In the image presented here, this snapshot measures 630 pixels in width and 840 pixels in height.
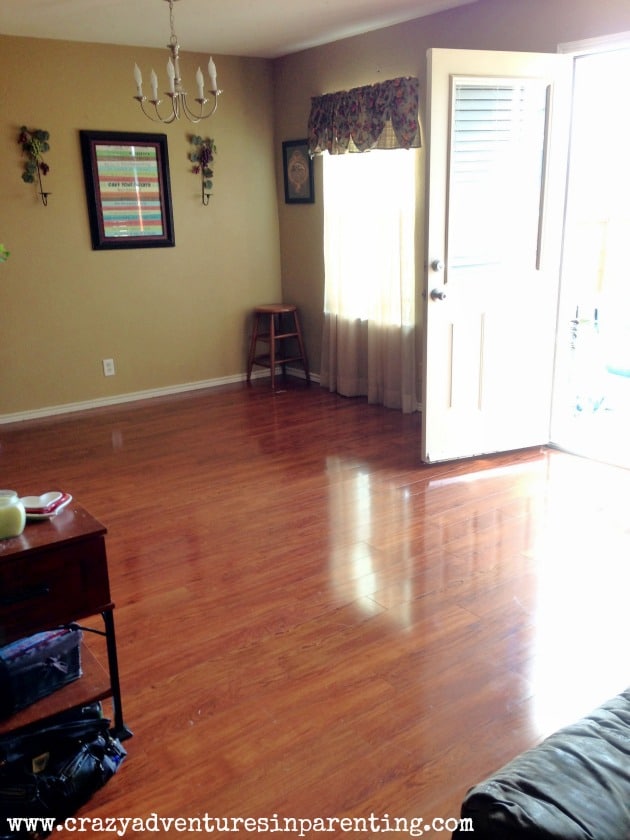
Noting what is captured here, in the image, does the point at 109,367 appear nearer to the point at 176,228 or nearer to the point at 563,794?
the point at 176,228

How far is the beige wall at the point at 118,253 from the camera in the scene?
4766 mm

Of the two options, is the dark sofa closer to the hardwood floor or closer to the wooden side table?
the hardwood floor

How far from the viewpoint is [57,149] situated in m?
4.84

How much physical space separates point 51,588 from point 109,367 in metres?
3.80

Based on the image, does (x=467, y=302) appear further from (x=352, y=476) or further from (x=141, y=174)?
(x=141, y=174)

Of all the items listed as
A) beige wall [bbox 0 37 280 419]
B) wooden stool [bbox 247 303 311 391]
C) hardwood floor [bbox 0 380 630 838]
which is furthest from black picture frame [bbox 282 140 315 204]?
hardwood floor [bbox 0 380 630 838]

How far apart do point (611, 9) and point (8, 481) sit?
3828mm

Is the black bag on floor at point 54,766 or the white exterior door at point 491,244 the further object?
the white exterior door at point 491,244

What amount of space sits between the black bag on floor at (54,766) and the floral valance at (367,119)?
3.70m

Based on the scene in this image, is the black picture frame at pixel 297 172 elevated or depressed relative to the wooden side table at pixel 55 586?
elevated

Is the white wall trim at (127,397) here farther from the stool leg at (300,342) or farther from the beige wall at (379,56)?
the beige wall at (379,56)

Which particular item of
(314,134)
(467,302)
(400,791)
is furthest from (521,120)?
(400,791)

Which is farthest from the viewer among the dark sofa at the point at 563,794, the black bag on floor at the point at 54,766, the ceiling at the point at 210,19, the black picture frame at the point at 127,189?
the black picture frame at the point at 127,189

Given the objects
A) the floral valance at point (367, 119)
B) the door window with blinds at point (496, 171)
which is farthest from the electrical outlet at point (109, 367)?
the door window with blinds at point (496, 171)
